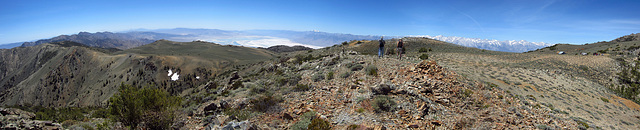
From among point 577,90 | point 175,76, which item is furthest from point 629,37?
point 175,76

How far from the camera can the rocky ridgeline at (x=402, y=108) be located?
24.5 ft

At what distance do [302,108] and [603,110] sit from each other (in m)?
16.1

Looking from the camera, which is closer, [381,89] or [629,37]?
[381,89]

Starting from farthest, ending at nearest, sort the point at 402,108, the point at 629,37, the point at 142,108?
the point at 629,37 → the point at 402,108 → the point at 142,108

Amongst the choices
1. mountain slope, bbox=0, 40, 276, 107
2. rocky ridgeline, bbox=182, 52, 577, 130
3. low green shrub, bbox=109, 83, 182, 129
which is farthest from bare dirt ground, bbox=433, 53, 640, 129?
mountain slope, bbox=0, 40, 276, 107

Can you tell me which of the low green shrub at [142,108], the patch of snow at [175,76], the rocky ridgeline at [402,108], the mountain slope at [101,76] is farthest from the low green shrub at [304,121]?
the patch of snow at [175,76]

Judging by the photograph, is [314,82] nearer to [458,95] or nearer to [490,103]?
[458,95]

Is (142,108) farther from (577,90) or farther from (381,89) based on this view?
(577,90)

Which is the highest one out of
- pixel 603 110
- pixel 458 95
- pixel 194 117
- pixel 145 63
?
pixel 458 95

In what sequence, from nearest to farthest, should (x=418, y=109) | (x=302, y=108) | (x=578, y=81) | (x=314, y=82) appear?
(x=418, y=109), (x=302, y=108), (x=314, y=82), (x=578, y=81)

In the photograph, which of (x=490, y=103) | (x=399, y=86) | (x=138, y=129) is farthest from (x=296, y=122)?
(x=490, y=103)

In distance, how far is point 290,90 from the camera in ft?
39.6

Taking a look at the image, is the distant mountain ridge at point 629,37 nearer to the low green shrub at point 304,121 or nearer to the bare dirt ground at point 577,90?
the bare dirt ground at point 577,90

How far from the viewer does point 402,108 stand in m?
8.16
